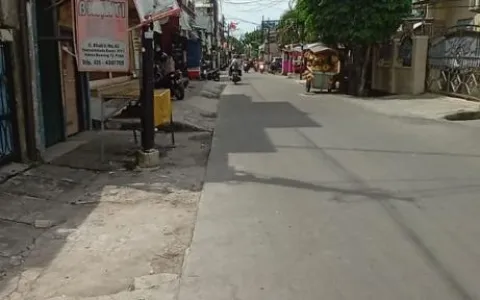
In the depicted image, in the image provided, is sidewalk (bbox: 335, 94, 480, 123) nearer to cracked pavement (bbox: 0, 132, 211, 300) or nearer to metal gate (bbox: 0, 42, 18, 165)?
cracked pavement (bbox: 0, 132, 211, 300)

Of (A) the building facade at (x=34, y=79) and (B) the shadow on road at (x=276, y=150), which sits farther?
(A) the building facade at (x=34, y=79)

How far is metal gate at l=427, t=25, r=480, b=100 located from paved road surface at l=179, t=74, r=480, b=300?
903cm

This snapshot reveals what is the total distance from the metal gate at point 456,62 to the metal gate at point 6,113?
606 inches

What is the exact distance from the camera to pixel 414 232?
531cm

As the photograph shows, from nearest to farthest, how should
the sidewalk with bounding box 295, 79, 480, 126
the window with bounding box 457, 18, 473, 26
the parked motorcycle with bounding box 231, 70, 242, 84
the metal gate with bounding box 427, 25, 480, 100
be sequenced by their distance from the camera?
1. the sidewalk with bounding box 295, 79, 480, 126
2. the metal gate with bounding box 427, 25, 480, 100
3. the window with bounding box 457, 18, 473, 26
4. the parked motorcycle with bounding box 231, 70, 242, 84

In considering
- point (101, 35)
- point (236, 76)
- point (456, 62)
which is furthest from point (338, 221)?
point (236, 76)

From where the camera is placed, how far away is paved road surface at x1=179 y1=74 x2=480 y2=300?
412 cm

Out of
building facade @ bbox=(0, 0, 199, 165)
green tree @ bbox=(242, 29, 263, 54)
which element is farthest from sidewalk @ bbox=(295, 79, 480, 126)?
green tree @ bbox=(242, 29, 263, 54)

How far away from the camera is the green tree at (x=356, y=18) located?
22.4 metres

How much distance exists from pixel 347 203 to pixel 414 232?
116 centimetres

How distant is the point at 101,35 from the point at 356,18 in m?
16.2

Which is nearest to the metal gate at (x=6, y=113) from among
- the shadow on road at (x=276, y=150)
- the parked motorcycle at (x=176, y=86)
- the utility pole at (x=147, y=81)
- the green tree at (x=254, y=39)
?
the utility pole at (x=147, y=81)

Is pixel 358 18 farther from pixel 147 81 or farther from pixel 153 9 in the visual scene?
pixel 147 81

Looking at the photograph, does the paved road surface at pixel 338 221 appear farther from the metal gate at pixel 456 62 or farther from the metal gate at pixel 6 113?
the metal gate at pixel 456 62
